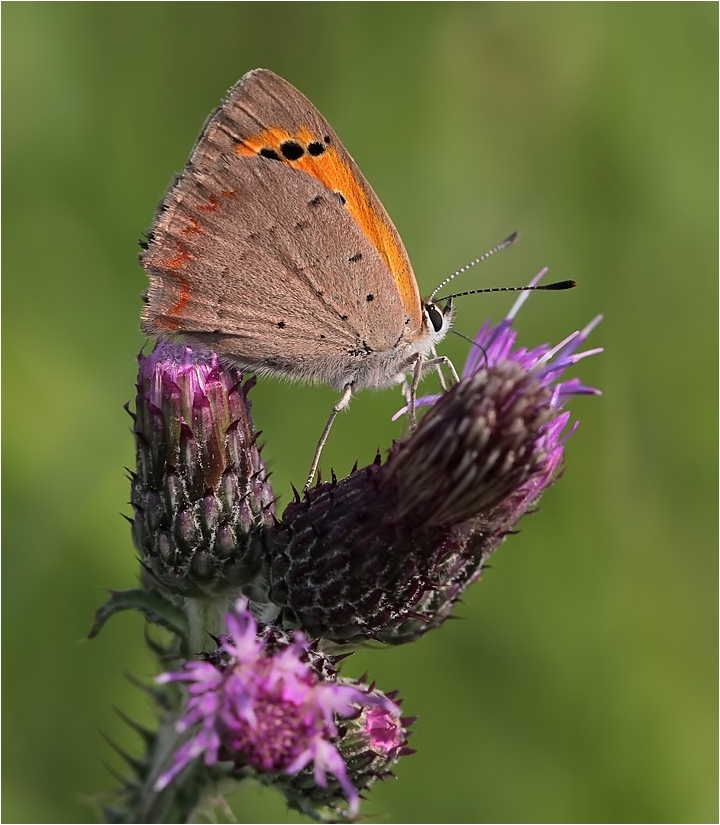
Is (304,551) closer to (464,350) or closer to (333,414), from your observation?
(333,414)

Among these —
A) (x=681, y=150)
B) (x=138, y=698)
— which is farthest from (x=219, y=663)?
(x=681, y=150)

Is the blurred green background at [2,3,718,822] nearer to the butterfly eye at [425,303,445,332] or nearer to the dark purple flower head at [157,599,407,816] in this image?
the butterfly eye at [425,303,445,332]

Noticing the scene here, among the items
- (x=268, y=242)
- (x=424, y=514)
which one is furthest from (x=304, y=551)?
(x=268, y=242)

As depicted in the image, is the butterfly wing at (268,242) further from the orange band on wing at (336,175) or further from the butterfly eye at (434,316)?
the butterfly eye at (434,316)

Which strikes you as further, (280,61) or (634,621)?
(280,61)

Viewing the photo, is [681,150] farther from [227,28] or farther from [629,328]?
[227,28]
